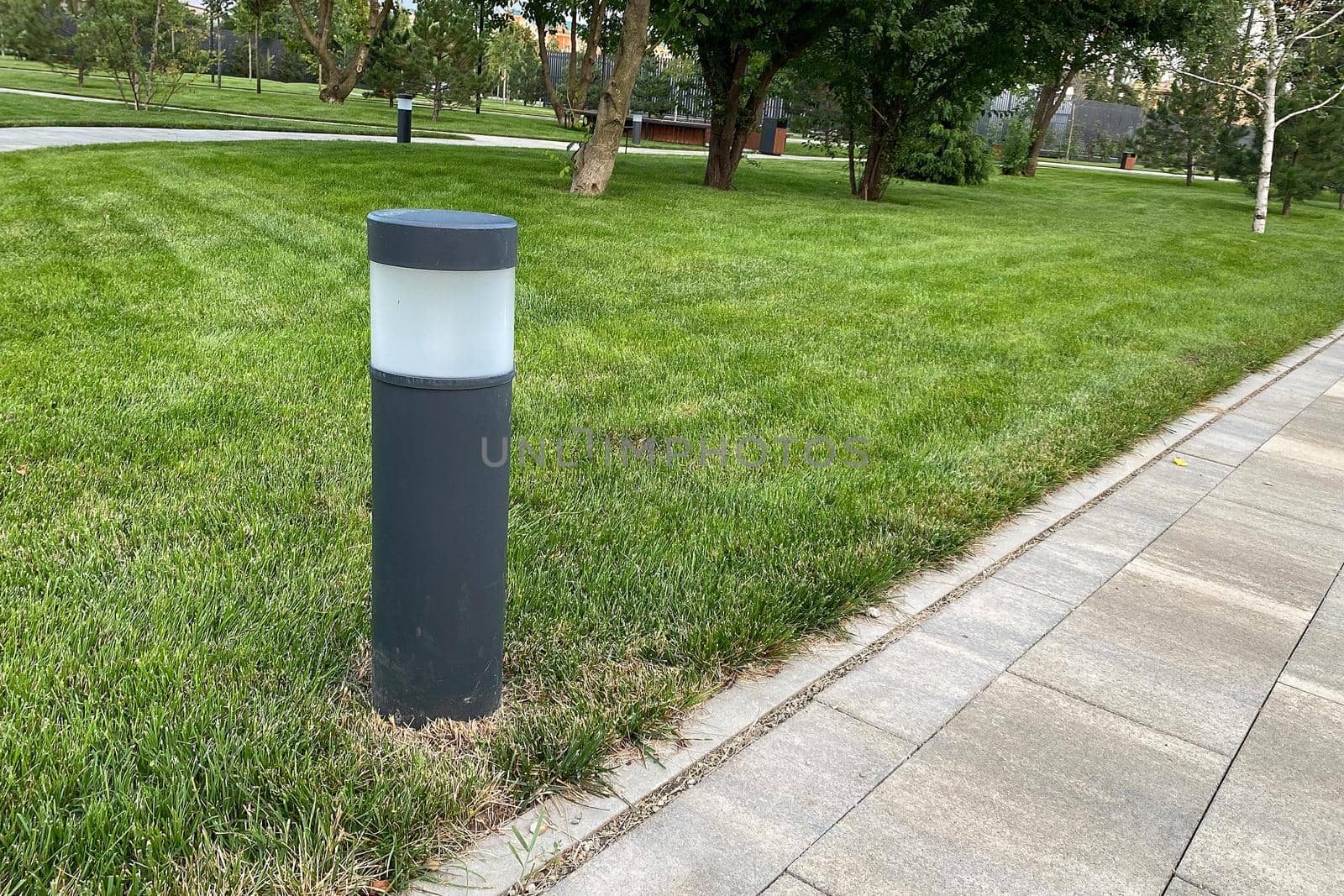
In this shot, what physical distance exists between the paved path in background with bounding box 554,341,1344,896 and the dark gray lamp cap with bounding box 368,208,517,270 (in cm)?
125

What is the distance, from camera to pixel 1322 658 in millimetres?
3266

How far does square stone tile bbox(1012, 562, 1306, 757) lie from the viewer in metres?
2.85

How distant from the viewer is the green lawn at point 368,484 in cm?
216

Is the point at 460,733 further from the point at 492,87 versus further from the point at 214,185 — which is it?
the point at 492,87

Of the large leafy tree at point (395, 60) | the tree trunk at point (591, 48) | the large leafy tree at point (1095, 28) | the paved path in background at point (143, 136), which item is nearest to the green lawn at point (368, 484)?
the large leafy tree at point (1095, 28)

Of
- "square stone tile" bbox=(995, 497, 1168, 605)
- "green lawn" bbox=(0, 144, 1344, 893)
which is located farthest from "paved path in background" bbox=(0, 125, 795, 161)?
"square stone tile" bbox=(995, 497, 1168, 605)

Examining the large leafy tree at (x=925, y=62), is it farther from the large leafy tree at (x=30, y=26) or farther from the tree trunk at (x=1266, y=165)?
the large leafy tree at (x=30, y=26)

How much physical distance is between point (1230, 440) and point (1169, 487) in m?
1.19

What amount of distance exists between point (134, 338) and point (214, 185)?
6.84 m

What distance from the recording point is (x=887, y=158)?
1722 cm

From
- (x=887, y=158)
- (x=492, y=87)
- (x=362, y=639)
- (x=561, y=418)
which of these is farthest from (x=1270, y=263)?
(x=492, y=87)

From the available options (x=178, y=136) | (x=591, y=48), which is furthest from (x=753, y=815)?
(x=591, y=48)

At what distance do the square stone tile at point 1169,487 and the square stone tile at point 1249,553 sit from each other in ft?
0.24

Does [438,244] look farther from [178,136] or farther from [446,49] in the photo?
[446,49]
